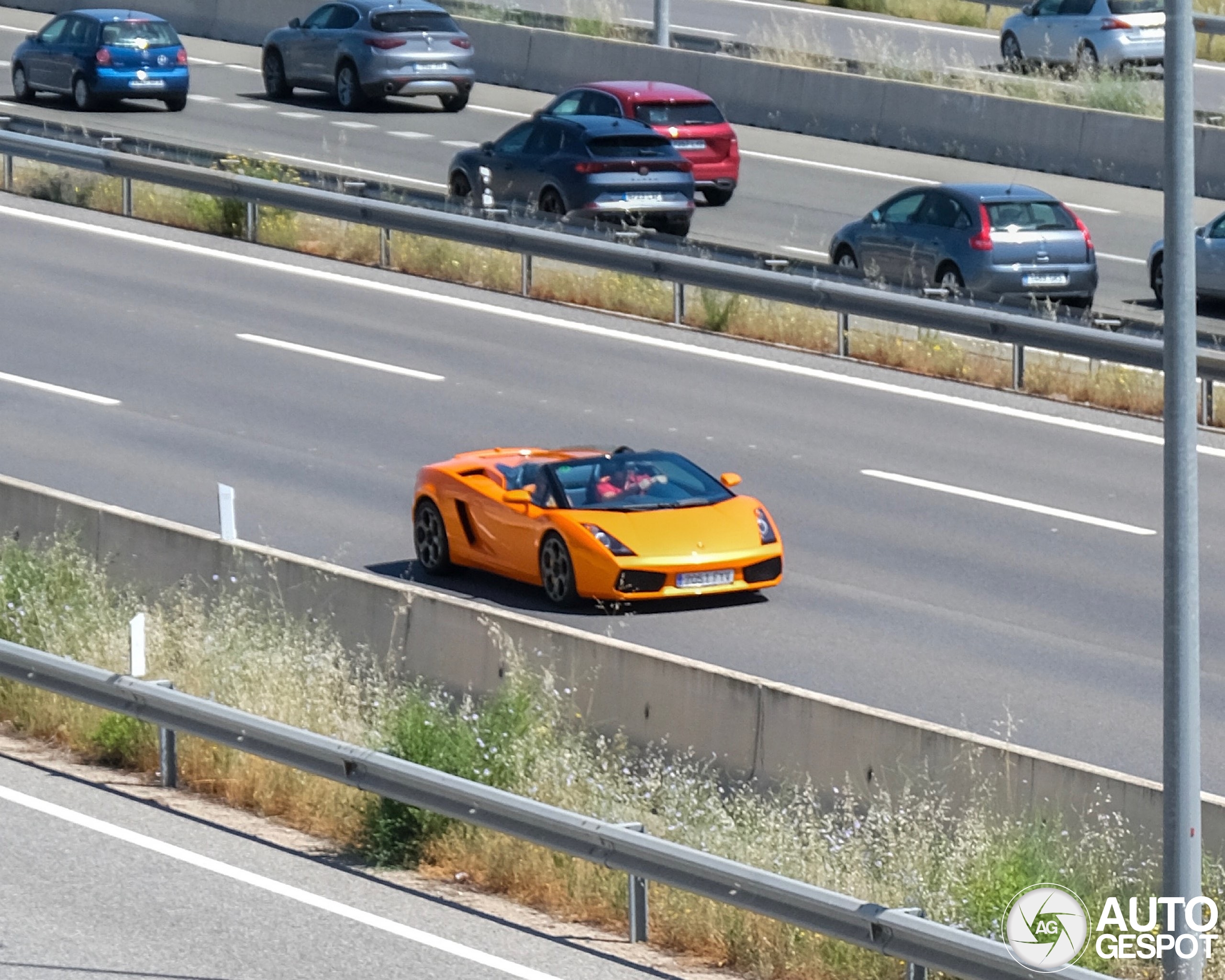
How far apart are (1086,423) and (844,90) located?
59.0 feet

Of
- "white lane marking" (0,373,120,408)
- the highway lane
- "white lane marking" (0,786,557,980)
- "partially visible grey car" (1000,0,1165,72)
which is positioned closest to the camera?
"white lane marking" (0,786,557,980)

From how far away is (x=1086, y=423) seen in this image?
74.3ft

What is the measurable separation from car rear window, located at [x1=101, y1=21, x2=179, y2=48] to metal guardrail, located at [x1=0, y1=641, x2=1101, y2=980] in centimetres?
2876

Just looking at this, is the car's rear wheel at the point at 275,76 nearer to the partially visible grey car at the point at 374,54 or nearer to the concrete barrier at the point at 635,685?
the partially visible grey car at the point at 374,54

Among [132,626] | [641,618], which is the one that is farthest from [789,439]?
[132,626]

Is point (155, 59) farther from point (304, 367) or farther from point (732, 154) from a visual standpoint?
point (304, 367)

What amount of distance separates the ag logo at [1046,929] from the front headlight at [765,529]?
790cm

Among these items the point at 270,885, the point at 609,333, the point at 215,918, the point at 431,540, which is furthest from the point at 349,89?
the point at 215,918

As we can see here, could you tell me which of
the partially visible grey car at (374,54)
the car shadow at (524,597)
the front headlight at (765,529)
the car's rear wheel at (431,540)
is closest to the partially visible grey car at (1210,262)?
the front headlight at (765,529)

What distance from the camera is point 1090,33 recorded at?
42.0 meters

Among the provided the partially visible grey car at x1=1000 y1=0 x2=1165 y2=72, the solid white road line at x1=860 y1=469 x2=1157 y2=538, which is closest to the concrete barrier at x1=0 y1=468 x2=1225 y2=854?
the solid white road line at x1=860 y1=469 x2=1157 y2=538

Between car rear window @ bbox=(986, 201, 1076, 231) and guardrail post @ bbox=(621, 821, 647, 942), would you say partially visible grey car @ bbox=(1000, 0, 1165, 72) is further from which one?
guardrail post @ bbox=(621, 821, 647, 942)

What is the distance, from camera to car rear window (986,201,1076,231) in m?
27.2

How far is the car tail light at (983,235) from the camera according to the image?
2714 cm
